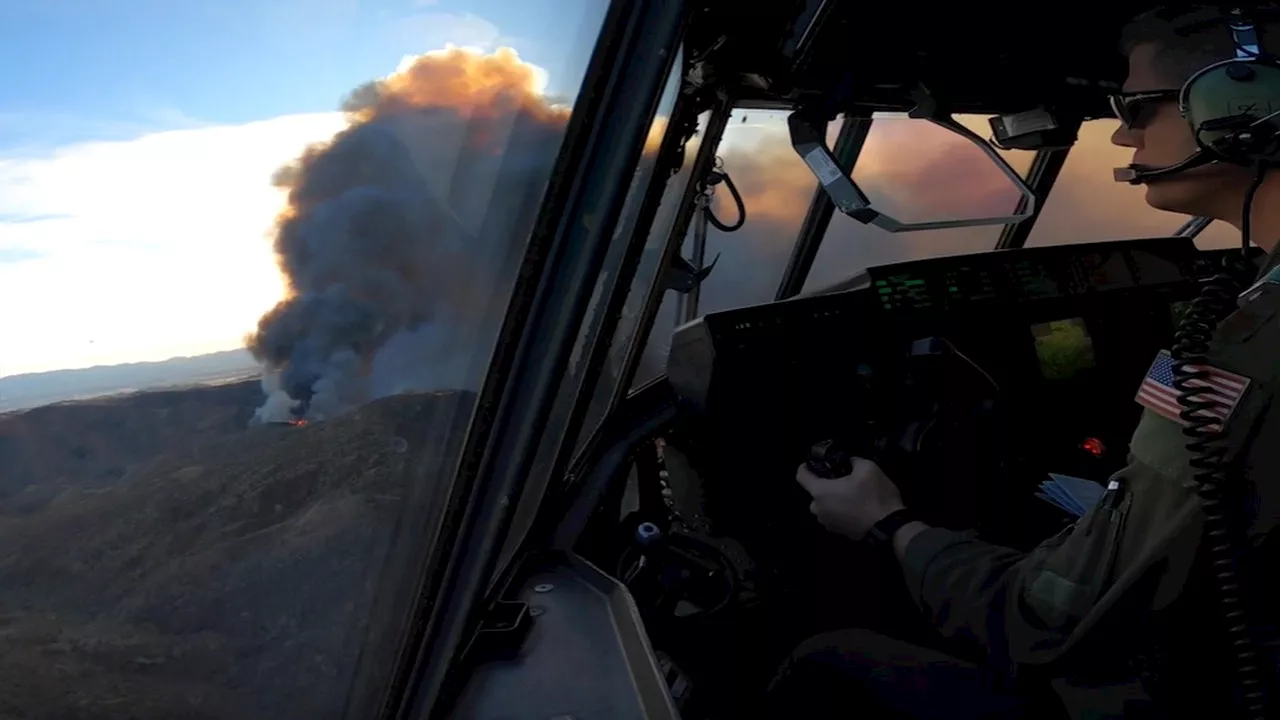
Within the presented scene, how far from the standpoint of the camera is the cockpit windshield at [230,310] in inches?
22.2

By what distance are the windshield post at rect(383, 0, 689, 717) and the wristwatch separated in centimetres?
65

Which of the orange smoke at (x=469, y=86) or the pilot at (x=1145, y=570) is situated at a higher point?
the orange smoke at (x=469, y=86)

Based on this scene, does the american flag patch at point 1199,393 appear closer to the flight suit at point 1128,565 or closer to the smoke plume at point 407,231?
the flight suit at point 1128,565

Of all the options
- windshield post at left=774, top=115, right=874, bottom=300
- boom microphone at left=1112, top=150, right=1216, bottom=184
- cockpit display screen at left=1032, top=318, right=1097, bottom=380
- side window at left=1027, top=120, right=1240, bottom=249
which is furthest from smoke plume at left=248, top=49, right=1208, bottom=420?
side window at left=1027, top=120, right=1240, bottom=249

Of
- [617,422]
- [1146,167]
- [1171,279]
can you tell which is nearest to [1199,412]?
[1146,167]

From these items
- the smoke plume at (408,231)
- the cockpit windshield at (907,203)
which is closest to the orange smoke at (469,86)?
the smoke plume at (408,231)

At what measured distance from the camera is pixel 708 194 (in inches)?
92.3

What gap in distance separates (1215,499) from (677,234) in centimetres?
139

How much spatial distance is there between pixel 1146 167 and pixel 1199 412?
1.34 feet

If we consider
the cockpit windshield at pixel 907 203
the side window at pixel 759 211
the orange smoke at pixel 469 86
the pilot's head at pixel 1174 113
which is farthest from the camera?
the cockpit windshield at pixel 907 203

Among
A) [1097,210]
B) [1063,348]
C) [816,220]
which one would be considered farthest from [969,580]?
[1097,210]

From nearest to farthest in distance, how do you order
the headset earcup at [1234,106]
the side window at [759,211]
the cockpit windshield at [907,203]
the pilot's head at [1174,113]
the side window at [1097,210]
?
1. the headset earcup at [1234,106]
2. the pilot's head at [1174,113]
3. the side window at [759,211]
4. the cockpit windshield at [907,203]
5. the side window at [1097,210]

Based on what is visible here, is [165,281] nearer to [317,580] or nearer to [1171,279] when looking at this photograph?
[317,580]

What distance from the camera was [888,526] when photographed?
52.7 inches
